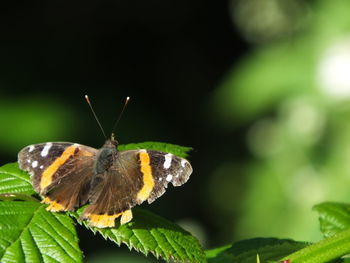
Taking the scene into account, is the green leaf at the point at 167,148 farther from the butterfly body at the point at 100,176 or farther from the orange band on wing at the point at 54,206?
the orange band on wing at the point at 54,206

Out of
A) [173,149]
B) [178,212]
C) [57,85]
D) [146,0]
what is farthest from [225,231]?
[173,149]

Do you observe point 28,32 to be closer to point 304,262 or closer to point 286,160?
point 286,160

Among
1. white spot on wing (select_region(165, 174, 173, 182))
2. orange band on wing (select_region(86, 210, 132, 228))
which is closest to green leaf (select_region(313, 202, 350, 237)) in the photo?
white spot on wing (select_region(165, 174, 173, 182))

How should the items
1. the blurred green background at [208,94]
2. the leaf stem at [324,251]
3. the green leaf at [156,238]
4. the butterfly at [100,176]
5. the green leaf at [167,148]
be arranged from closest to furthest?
the leaf stem at [324,251]
the green leaf at [156,238]
the butterfly at [100,176]
the green leaf at [167,148]
the blurred green background at [208,94]

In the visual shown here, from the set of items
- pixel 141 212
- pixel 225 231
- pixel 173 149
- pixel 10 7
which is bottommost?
pixel 225 231

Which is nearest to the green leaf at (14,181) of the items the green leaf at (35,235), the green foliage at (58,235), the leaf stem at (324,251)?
the green foliage at (58,235)

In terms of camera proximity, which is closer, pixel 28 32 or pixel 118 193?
→ pixel 118 193

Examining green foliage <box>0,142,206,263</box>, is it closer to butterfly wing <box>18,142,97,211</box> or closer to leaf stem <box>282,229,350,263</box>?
butterfly wing <box>18,142,97,211</box>
